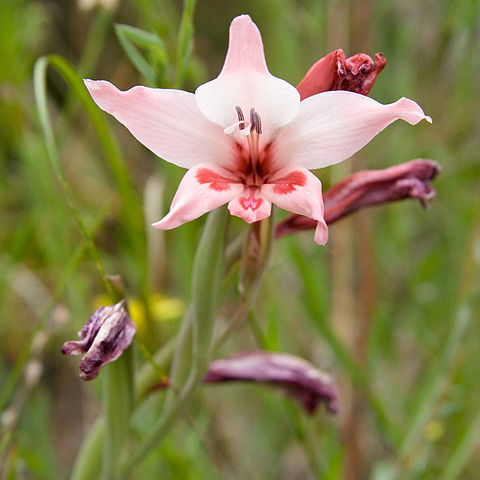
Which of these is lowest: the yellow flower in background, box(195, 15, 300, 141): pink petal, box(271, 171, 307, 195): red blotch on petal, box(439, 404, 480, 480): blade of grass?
box(439, 404, 480, 480): blade of grass

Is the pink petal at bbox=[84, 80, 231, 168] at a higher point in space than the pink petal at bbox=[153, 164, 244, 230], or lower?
higher

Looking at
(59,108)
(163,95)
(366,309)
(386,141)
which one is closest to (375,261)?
(366,309)

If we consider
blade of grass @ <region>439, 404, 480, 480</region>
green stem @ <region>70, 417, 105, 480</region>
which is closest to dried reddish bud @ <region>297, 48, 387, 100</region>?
green stem @ <region>70, 417, 105, 480</region>

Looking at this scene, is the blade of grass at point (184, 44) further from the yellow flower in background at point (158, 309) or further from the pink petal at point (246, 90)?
the yellow flower in background at point (158, 309)

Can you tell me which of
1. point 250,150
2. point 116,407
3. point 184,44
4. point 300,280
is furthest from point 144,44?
point 300,280

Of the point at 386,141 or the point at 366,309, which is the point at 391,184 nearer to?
the point at 366,309

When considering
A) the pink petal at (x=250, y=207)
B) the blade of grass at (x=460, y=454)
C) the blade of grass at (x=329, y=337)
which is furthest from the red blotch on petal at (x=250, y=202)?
the blade of grass at (x=460, y=454)

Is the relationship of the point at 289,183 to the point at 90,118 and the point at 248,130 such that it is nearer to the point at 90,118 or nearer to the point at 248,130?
the point at 248,130

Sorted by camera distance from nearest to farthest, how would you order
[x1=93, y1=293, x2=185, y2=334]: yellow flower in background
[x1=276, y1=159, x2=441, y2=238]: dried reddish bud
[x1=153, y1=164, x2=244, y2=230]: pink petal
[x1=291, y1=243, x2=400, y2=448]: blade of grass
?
1. [x1=153, y1=164, x2=244, y2=230]: pink petal
2. [x1=276, y1=159, x2=441, y2=238]: dried reddish bud
3. [x1=291, y1=243, x2=400, y2=448]: blade of grass
4. [x1=93, y1=293, x2=185, y2=334]: yellow flower in background

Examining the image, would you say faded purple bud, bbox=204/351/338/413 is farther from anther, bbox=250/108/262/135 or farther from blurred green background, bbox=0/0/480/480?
anther, bbox=250/108/262/135
